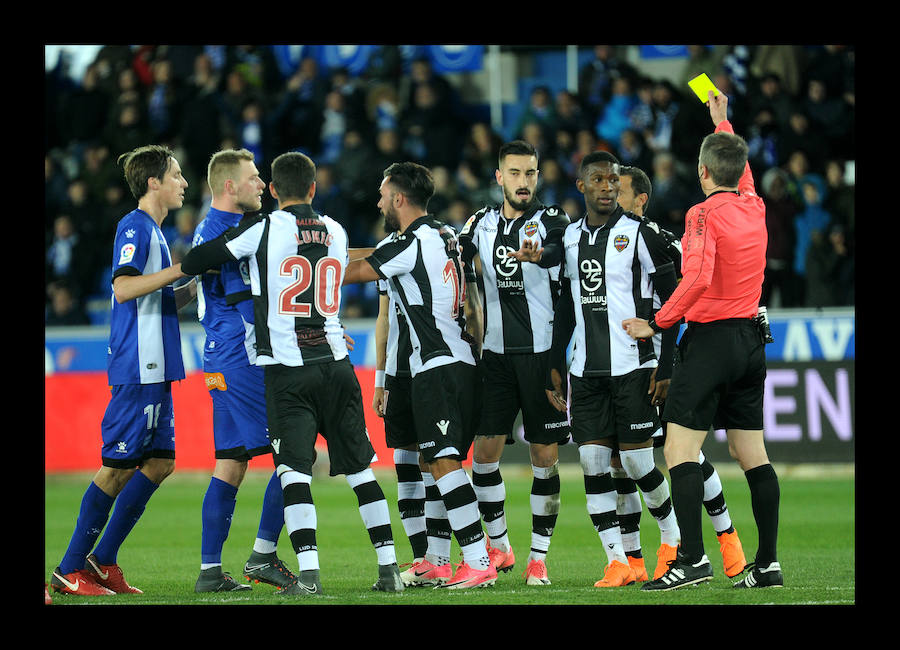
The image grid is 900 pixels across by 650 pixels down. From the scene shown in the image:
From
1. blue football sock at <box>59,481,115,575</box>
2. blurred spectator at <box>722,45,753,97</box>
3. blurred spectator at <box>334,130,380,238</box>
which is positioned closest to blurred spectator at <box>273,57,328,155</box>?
blurred spectator at <box>334,130,380,238</box>

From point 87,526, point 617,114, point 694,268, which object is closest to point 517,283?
point 694,268

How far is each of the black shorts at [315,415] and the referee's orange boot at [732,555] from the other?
7.34 feet

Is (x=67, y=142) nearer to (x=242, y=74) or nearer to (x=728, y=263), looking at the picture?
(x=242, y=74)

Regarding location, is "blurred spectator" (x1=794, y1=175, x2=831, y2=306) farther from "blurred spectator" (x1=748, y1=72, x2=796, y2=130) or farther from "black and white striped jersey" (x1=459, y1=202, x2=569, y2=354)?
"black and white striped jersey" (x1=459, y1=202, x2=569, y2=354)

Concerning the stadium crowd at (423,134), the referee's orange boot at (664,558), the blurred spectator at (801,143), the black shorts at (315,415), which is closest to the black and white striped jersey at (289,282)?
the black shorts at (315,415)

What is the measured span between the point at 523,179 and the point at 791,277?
27.5ft

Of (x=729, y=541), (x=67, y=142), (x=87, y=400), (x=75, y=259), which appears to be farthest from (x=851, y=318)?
(x=67, y=142)

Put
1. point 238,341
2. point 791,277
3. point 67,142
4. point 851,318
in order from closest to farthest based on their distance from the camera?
point 238,341, point 851,318, point 791,277, point 67,142

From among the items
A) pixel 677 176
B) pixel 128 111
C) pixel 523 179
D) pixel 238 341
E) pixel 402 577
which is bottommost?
pixel 402 577

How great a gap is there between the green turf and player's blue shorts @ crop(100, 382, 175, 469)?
83 centimetres

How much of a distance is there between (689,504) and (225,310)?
3.00 meters

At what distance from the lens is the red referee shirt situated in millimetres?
6402

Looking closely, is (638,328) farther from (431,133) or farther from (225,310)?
(431,133)

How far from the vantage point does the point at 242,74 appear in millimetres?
18578
